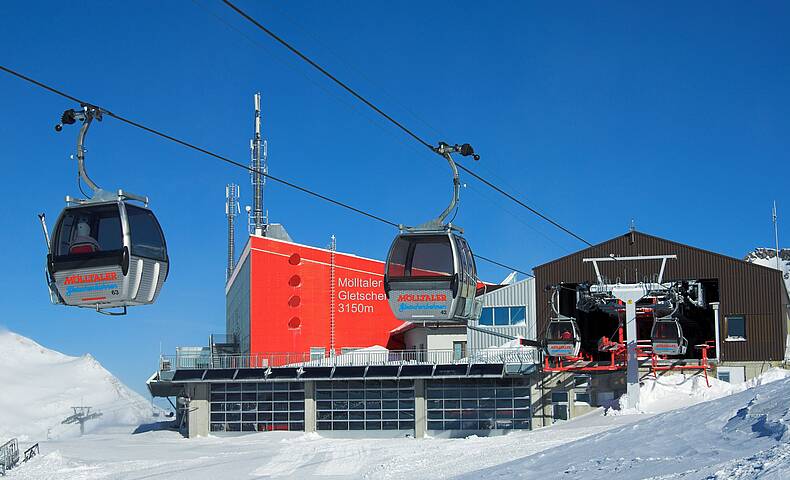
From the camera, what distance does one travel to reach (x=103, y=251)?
13602 mm

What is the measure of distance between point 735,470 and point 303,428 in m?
32.2

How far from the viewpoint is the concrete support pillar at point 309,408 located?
42859mm

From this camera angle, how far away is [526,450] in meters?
26.0

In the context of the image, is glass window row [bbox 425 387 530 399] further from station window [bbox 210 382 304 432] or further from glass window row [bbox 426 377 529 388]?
station window [bbox 210 382 304 432]

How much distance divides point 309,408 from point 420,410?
15.9 ft

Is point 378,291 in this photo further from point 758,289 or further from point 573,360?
point 758,289

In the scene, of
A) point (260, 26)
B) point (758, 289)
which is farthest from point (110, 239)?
point (758, 289)

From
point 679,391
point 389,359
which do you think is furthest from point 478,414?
point 679,391

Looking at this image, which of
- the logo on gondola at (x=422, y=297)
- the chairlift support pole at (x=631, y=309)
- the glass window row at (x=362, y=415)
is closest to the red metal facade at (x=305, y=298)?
the glass window row at (x=362, y=415)

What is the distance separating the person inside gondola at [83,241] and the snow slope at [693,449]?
A: 823cm

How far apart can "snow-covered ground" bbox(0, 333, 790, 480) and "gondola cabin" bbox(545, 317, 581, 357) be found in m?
2.62

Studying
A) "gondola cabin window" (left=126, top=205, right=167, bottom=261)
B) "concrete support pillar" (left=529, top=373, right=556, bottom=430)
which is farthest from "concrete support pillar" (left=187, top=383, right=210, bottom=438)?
"gondola cabin window" (left=126, top=205, right=167, bottom=261)

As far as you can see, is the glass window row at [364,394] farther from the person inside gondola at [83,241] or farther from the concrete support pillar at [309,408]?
the person inside gondola at [83,241]

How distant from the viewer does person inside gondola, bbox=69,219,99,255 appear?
13641 millimetres
